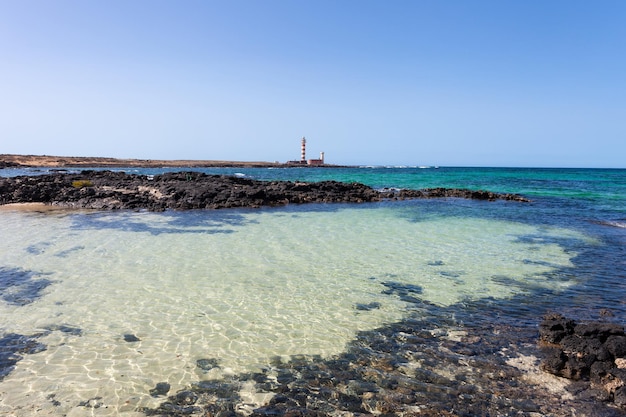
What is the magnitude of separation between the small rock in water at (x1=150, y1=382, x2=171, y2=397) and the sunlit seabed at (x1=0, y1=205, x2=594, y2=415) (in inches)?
3.2

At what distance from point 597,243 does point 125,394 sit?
16.7 meters

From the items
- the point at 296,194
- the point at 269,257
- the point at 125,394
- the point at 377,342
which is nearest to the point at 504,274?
the point at 377,342

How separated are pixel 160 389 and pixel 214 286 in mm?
4091

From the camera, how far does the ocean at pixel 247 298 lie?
17.9 feet

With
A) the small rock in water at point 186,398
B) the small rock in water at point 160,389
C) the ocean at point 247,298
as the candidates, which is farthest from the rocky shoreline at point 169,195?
the small rock in water at point 186,398

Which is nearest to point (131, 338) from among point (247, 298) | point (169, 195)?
point (247, 298)

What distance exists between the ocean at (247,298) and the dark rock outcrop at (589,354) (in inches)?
13.2

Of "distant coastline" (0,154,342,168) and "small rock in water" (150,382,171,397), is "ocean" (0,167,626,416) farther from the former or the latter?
"distant coastline" (0,154,342,168)

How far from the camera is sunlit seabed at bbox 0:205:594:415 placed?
18.3 ft

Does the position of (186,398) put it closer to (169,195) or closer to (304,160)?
(169,195)

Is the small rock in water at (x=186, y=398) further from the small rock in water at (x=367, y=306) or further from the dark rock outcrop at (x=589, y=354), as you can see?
the dark rock outcrop at (x=589, y=354)

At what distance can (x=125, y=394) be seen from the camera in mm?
4945

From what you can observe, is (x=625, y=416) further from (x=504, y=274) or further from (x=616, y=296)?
(x=504, y=274)

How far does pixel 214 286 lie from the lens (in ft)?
29.9
